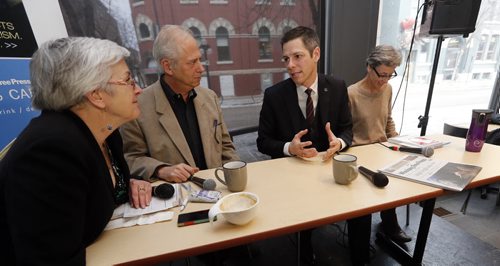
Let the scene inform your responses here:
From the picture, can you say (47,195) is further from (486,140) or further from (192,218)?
(486,140)

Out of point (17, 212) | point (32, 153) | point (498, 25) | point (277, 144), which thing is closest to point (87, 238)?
point (17, 212)

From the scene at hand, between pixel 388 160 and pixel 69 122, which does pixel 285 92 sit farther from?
pixel 69 122

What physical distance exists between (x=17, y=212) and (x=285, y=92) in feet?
4.57

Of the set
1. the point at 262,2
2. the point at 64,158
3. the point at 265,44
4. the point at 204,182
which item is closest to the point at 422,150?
the point at 204,182

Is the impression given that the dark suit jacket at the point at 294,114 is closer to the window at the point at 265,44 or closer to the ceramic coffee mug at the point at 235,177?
the ceramic coffee mug at the point at 235,177

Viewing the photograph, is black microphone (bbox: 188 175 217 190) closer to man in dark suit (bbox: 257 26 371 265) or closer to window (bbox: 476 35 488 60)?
man in dark suit (bbox: 257 26 371 265)

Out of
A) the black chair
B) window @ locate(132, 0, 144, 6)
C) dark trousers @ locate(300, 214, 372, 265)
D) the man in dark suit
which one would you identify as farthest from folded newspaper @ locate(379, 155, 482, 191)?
window @ locate(132, 0, 144, 6)

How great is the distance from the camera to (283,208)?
88cm

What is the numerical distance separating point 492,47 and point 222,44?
3481 millimetres

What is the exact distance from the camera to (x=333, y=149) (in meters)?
1.31

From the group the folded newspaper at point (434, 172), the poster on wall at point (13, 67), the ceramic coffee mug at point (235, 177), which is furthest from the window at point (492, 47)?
the poster on wall at point (13, 67)

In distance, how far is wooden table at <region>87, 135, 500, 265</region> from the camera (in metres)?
0.73

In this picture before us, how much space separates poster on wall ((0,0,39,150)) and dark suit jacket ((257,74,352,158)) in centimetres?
152

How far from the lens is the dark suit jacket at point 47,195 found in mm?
624
